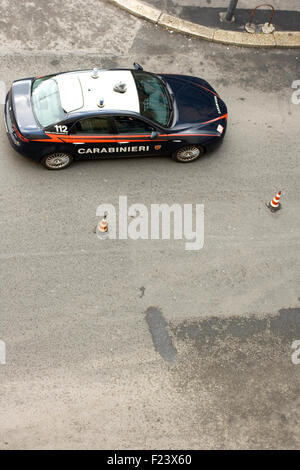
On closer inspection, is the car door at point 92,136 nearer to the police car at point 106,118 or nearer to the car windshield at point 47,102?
the police car at point 106,118

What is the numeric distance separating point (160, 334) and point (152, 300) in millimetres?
655

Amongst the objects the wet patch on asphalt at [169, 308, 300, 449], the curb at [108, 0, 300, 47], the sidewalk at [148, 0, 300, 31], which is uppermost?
the sidewalk at [148, 0, 300, 31]

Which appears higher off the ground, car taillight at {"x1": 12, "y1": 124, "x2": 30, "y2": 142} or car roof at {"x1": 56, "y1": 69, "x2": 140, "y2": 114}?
car roof at {"x1": 56, "y1": 69, "x2": 140, "y2": 114}

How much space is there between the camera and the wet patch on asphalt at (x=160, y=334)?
27.4ft

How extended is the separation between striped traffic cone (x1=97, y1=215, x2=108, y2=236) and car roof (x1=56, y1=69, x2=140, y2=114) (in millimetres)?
2153

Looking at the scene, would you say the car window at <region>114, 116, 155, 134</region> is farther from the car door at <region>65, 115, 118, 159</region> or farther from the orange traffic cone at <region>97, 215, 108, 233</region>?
the orange traffic cone at <region>97, 215, 108, 233</region>

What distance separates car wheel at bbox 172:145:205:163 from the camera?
1004 centimetres

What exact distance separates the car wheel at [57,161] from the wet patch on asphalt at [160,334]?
3.50 meters

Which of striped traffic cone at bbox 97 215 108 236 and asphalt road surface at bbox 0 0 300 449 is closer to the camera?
asphalt road surface at bbox 0 0 300 449

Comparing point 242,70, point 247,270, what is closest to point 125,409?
point 247,270

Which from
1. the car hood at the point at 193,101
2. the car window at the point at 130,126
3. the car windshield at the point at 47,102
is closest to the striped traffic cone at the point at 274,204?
the car hood at the point at 193,101

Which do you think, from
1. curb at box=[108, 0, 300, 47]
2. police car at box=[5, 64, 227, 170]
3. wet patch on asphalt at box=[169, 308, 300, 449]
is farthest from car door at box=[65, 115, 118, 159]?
curb at box=[108, 0, 300, 47]

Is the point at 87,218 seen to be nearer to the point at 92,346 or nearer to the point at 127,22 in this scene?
the point at 92,346
